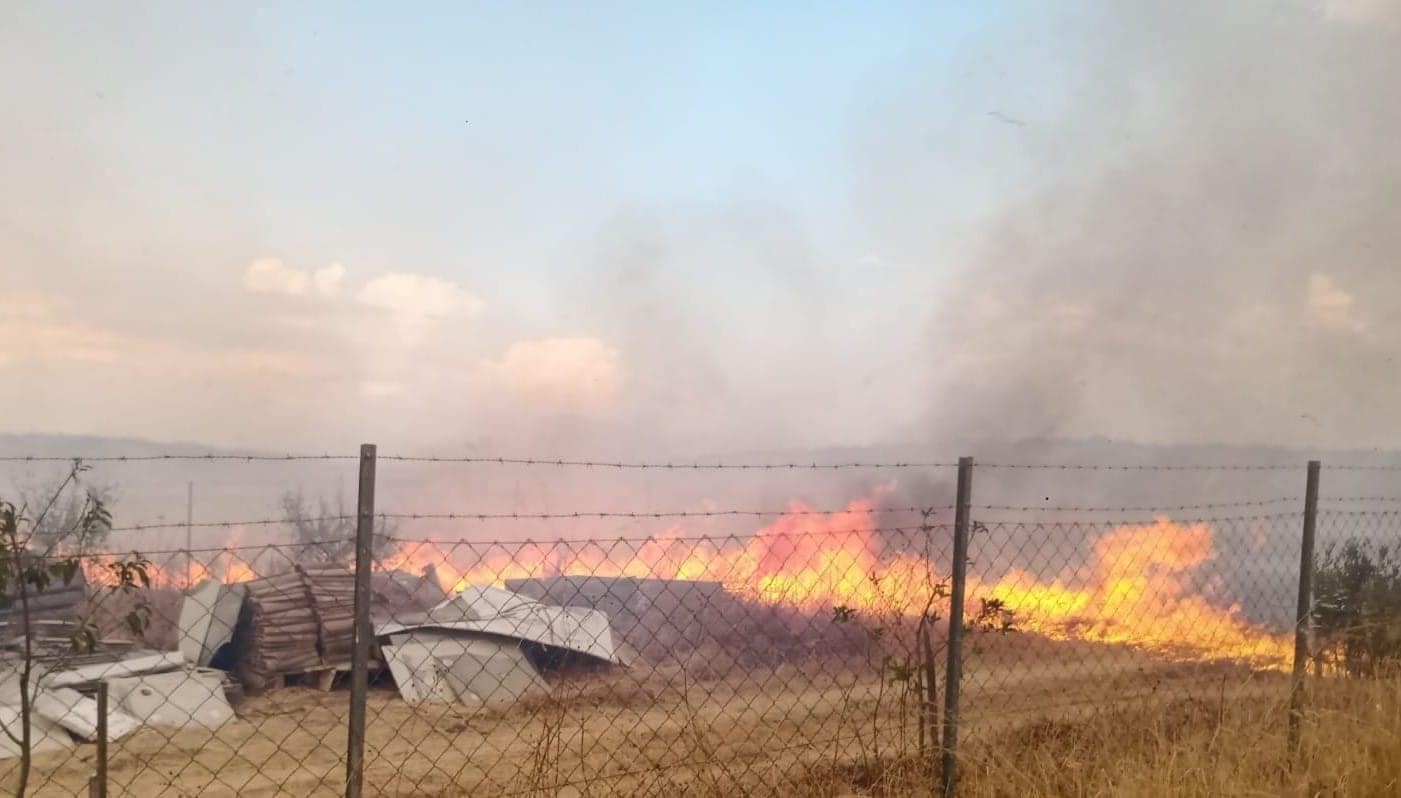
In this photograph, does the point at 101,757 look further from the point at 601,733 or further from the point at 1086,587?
the point at 1086,587

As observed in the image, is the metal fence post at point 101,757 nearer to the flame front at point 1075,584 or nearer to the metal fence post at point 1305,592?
the metal fence post at point 1305,592

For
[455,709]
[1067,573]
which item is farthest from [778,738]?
[1067,573]

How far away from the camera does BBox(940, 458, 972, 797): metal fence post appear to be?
4.23 m

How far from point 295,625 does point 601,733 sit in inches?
167

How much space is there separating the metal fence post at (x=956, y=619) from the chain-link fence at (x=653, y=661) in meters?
0.01

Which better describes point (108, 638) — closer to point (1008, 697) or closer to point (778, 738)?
point (778, 738)

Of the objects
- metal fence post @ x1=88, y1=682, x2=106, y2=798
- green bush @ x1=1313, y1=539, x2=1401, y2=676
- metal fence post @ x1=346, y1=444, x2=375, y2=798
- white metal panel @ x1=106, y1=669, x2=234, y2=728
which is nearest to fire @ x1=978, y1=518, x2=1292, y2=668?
green bush @ x1=1313, y1=539, x2=1401, y2=676

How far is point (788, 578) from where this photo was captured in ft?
44.3

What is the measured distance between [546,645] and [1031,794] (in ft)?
26.4

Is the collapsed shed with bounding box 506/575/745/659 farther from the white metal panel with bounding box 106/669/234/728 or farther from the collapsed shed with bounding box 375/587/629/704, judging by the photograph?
the white metal panel with bounding box 106/669/234/728

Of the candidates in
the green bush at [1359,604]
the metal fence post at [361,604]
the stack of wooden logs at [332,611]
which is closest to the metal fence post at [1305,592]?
the green bush at [1359,604]

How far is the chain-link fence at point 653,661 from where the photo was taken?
6.16 meters

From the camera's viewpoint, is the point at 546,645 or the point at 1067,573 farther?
the point at 1067,573

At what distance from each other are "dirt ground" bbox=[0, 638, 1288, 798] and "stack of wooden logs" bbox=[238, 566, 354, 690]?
35cm
